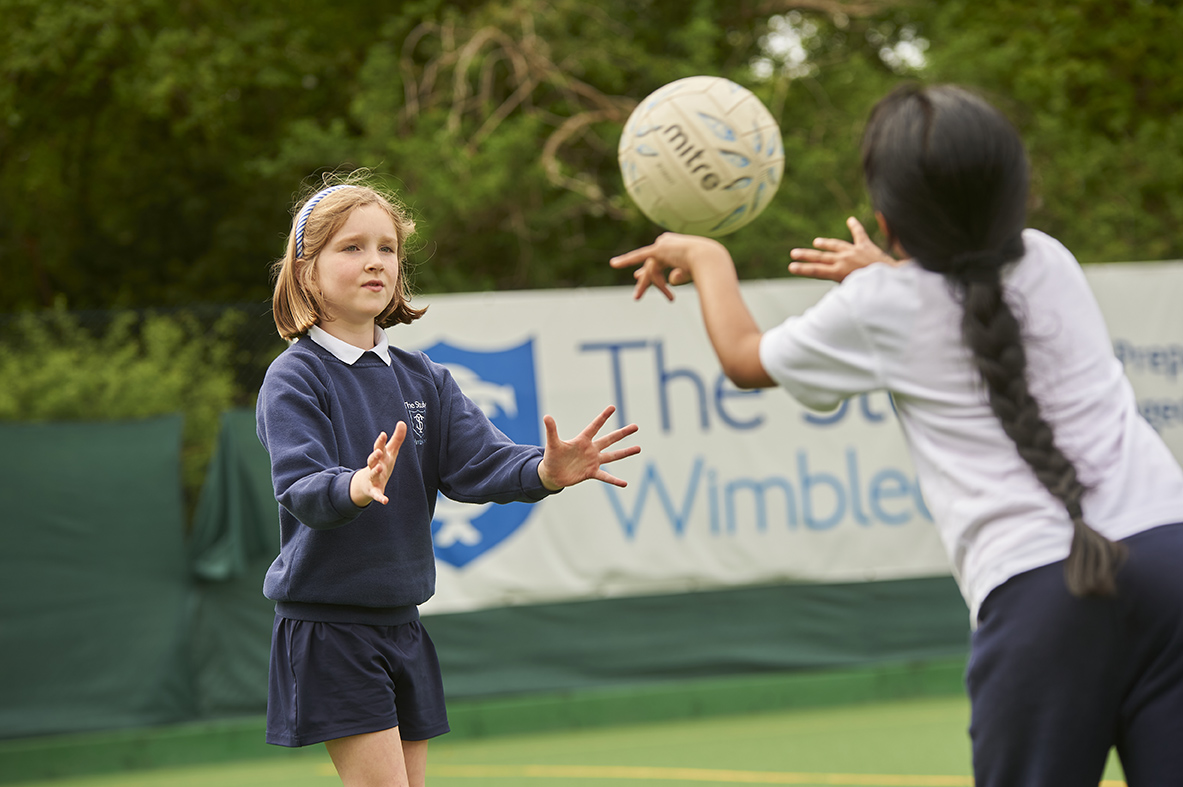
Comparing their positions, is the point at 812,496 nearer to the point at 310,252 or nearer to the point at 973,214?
the point at 310,252

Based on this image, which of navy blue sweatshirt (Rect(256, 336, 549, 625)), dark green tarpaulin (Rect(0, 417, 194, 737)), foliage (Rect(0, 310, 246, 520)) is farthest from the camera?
foliage (Rect(0, 310, 246, 520))

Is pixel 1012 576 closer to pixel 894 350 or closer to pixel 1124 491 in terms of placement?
pixel 1124 491

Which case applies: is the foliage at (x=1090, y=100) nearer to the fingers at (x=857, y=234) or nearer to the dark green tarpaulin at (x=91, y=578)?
Answer: the dark green tarpaulin at (x=91, y=578)

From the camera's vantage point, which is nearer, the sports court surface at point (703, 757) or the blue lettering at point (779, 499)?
the sports court surface at point (703, 757)

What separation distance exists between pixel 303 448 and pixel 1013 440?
4.17 feet

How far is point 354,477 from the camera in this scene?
217 cm

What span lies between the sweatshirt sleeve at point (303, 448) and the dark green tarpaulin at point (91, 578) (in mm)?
4002

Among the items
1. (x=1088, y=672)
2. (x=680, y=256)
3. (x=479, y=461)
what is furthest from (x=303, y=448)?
(x=1088, y=672)

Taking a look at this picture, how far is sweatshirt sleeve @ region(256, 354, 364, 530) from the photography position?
2197 mm

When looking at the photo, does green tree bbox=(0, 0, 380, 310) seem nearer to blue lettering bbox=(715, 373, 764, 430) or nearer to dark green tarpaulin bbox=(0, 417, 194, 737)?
dark green tarpaulin bbox=(0, 417, 194, 737)

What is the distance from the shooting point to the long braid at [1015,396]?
1775 millimetres

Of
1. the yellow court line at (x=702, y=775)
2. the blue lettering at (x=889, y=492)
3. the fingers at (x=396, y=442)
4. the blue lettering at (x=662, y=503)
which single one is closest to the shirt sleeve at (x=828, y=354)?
the fingers at (x=396, y=442)

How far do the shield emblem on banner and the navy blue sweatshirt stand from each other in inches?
140

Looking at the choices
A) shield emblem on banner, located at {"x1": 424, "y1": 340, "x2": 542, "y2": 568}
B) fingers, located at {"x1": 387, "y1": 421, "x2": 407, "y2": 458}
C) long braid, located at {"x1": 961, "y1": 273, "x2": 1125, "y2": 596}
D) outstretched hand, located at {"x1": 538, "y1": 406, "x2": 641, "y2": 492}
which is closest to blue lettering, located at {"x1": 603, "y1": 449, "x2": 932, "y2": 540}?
shield emblem on banner, located at {"x1": 424, "y1": 340, "x2": 542, "y2": 568}
